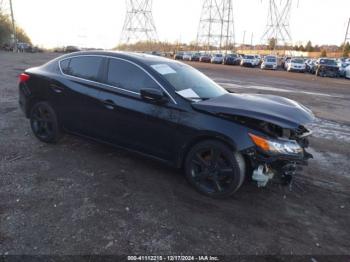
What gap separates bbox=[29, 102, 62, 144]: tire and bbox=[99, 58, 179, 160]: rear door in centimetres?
106

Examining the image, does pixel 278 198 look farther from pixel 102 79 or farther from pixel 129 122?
pixel 102 79

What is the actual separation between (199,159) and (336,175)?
244 cm

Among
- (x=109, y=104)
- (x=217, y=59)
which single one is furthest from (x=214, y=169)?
(x=217, y=59)

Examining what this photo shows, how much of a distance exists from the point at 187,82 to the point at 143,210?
196 cm

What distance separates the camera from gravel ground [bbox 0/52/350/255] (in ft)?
10.0

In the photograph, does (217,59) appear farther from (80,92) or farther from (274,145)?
(274,145)

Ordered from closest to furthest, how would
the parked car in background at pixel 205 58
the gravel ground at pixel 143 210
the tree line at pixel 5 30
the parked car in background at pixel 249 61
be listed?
the gravel ground at pixel 143 210 → the parked car in background at pixel 249 61 → the parked car in background at pixel 205 58 → the tree line at pixel 5 30

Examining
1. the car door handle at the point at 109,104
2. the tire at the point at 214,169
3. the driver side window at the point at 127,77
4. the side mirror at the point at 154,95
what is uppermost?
the driver side window at the point at 127,77

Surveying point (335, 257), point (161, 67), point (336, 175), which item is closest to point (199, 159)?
point (161, 67)

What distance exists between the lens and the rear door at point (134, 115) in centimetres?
A: 416

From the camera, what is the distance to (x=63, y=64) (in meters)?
5.25

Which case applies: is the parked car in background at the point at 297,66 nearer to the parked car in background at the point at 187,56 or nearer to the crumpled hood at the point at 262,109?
the parked car in background at the point at 187,56

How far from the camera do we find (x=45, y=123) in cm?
544

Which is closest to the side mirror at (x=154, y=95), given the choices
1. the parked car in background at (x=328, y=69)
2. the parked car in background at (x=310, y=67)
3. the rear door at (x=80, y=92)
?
the rear door at (x=80, y=92)
